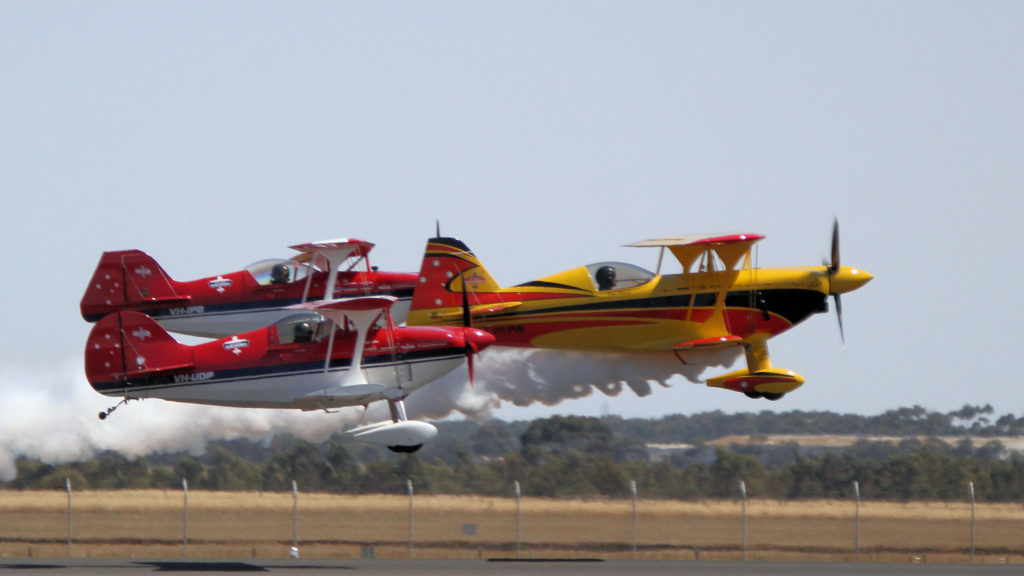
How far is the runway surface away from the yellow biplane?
13.1 feet

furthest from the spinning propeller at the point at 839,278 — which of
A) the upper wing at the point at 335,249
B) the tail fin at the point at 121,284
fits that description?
the tail fin at the point at 121,284

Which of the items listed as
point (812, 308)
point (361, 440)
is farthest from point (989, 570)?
point (361, 440)

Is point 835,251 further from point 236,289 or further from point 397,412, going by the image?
point 236,289

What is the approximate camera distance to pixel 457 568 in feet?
103

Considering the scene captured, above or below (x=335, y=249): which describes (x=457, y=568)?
below

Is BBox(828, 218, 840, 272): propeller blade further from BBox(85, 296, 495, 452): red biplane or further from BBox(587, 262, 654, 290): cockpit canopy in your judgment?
BBox(85, 296, 495, 452): red biplane

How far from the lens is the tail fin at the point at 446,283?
34094 mm

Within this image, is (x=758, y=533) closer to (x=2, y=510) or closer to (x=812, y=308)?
(x=812, y=308)

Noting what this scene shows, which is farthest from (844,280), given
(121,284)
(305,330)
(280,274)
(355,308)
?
(121,284)

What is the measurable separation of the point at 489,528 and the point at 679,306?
25.3 ft

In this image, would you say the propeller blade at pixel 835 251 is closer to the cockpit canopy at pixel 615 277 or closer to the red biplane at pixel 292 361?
the cockpit canopy at pixel 615 277

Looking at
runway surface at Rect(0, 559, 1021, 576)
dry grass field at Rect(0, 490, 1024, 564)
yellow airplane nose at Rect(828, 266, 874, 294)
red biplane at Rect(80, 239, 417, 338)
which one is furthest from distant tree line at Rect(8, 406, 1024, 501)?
yellow airplane nose at Rect(828, 266, 874, 294)

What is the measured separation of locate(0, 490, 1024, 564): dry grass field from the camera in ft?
116

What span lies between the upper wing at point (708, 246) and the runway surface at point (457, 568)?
6.63 m
